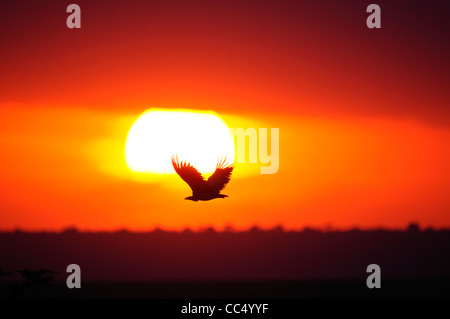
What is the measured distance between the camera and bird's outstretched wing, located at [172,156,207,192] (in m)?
27.8

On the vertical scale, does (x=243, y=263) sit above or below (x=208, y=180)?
above

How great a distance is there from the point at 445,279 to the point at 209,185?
7544 cm

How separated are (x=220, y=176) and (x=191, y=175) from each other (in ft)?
3.06

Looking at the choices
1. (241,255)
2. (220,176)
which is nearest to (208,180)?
(220,176)

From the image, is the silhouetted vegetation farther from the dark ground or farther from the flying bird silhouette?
the flying bird silhouette

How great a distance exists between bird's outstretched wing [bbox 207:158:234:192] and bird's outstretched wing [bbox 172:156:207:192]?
0.91 ft

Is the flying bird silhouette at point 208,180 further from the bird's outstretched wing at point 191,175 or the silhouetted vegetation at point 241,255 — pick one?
the silhouetted vegetation at point 241,255

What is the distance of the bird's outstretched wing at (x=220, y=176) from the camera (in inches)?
1112

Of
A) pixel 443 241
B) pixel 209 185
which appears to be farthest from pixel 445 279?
pixel 209 185

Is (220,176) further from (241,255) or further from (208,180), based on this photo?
(241,255)

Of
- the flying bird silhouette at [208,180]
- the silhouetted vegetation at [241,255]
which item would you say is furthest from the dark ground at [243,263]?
the flying bird silhouette at [208,180]

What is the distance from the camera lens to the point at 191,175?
28.2 meters

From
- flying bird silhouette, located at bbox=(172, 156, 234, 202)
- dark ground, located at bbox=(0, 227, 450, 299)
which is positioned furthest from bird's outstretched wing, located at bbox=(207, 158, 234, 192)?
dark ground, located at bbox=(0, 227, 450, 299)

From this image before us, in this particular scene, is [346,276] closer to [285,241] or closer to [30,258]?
[285,241]
